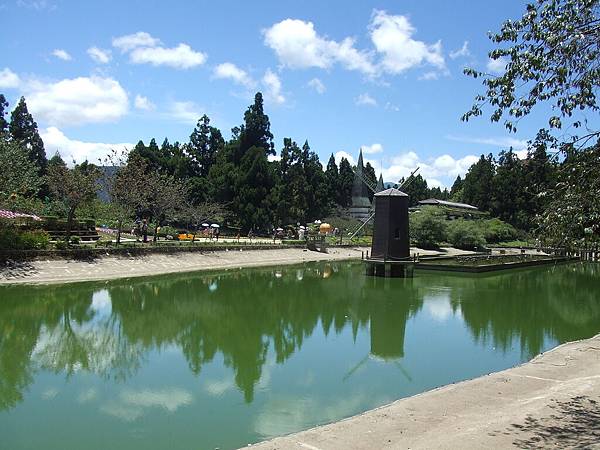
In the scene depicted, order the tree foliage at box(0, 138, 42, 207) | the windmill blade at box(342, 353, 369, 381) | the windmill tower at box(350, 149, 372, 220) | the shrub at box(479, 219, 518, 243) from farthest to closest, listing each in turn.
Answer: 1. the windmill tower at box(350, 149, 372, 220)
2. the shrub at box(479, 219, 518, 243)
3. the tree foliage at box(0, 138, 42, 207)
4. the windmill blade at box(342, 353, 369, 381)

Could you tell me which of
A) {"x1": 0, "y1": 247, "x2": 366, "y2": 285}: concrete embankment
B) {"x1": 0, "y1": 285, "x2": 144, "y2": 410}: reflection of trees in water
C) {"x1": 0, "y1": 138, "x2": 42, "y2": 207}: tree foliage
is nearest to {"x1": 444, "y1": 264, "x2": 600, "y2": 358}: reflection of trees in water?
{"x1": 0, "y1": 285, "x2": 144, "y2": 410}: reflection of trees in water

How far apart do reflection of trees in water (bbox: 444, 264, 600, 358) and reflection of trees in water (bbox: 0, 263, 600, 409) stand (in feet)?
0.21

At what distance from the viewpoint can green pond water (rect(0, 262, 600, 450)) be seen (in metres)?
9.15

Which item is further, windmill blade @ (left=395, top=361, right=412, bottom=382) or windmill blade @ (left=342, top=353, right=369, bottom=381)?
windmill blade @ (left=342, top=353, right=369, bottom=381)

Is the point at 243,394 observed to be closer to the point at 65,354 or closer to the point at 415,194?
the point at 65,354

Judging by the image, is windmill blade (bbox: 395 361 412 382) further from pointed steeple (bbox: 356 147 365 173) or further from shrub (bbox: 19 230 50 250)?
pointed steeple (bbox: 356 147 365 173)

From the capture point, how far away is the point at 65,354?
46.3 ft

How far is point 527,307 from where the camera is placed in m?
24.6

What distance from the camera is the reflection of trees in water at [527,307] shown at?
58.7 ft

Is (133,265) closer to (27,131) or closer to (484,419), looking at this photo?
(484,419)

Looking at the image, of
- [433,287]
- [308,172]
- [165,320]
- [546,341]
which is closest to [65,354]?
[165,320]

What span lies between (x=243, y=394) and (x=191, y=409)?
123 centimetres

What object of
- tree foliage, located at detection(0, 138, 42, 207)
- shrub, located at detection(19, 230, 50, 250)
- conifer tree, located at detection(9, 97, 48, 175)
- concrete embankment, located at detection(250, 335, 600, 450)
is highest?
conifer tree, located at detection(9, 97, 48, 175)

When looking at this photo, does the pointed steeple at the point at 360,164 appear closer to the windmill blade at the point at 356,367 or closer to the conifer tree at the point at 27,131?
the conifer tree at the point at 27,131
